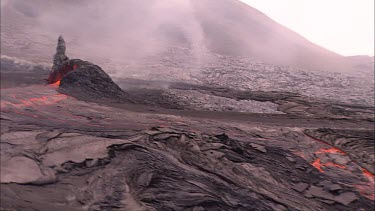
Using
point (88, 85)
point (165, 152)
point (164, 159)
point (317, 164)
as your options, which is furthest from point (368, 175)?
point (88, 85)

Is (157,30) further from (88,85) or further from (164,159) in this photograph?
(164,159)

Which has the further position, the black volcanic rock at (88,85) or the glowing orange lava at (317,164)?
the black volcanic rock at (88,85)

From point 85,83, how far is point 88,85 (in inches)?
7.2

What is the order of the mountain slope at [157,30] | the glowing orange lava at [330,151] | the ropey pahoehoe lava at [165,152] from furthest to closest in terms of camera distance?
the mountain slope at [157,30], the glowing orange lava at [330,151], the ropey pahoehoe lava at [165,152]

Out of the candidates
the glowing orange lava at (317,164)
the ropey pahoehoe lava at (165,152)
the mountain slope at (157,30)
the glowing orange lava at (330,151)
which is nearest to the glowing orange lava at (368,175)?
the ropey pahoehoe lava at (165,152)

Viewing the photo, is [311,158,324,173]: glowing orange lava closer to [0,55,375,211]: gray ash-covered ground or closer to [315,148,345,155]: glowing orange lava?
[0,55,375,211]: gray ash-covered ground

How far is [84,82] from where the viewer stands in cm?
1559

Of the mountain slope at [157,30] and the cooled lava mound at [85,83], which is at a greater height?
the mountain slope at [157,30]

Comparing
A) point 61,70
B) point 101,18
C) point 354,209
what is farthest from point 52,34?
point 354,209

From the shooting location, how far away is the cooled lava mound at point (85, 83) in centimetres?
1479

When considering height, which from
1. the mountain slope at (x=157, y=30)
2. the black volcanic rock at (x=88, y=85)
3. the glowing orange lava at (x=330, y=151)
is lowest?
the glowing orange lava at (x=330, y=151)

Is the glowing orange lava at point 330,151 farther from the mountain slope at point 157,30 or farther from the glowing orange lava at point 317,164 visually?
the mountain slope at point 157,30

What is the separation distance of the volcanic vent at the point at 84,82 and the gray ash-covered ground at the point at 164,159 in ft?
0.60

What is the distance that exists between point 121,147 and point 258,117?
33.9 feet
